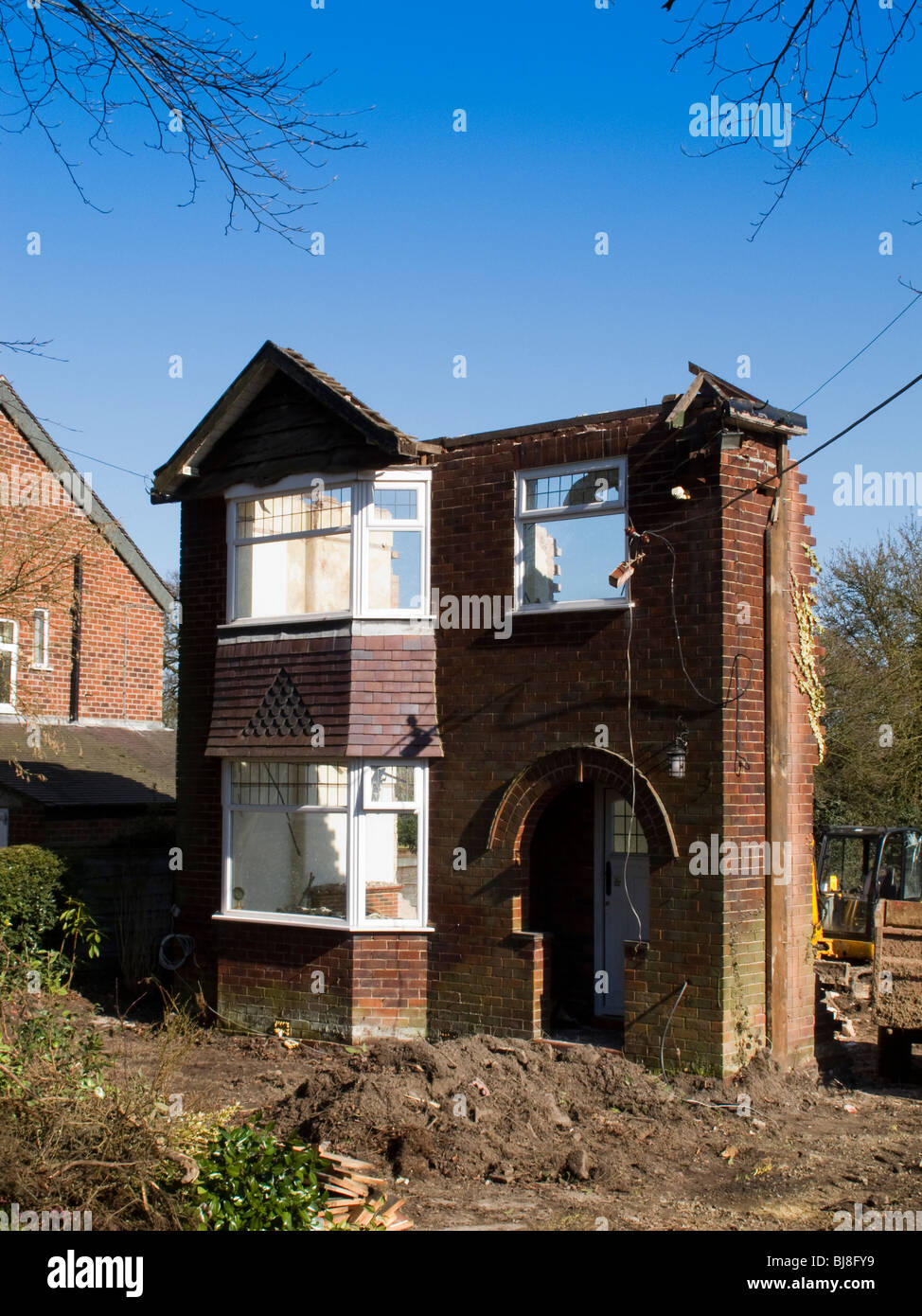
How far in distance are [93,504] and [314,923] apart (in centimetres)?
1073

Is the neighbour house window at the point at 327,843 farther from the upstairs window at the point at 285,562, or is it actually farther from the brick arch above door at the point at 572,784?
the upstairs window at the point at 285,562

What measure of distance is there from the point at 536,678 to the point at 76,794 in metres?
8.34

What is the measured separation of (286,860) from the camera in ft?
46.0

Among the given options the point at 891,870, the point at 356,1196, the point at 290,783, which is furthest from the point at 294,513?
the point at 891,870

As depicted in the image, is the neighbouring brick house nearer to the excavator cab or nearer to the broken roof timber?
the broken roof timber

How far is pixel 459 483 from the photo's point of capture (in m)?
12.9

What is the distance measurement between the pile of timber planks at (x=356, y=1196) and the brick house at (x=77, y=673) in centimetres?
938

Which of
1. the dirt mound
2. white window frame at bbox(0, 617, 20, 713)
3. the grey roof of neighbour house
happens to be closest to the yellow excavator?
the dirt mound

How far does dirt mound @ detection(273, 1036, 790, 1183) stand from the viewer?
8797mm

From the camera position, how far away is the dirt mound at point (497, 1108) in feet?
28.9

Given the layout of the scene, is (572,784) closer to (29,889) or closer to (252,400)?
(252,400)

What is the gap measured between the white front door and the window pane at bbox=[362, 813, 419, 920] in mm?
1941

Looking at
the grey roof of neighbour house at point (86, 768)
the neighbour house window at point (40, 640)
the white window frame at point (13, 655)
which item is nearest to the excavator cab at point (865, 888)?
the grey roof of neighbour house at point (86, 768)
